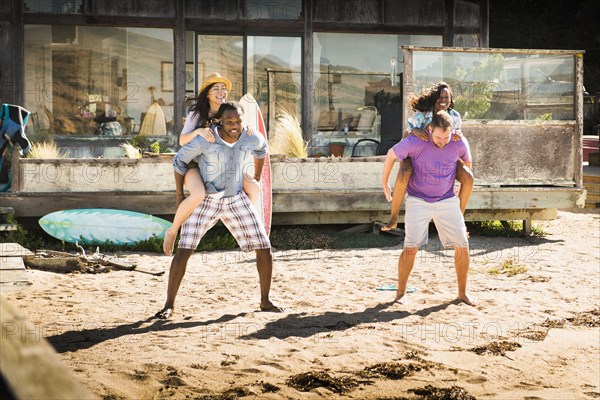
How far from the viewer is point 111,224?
11219 millimetres

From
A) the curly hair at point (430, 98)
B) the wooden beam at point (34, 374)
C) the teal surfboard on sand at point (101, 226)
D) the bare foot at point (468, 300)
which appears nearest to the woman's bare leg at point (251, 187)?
the curly hair at point (430, 98)

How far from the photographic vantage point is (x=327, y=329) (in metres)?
7.18

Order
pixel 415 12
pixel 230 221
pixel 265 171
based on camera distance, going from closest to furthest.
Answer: pixel 230 221 < pixel 265 171 < pixel 415 12

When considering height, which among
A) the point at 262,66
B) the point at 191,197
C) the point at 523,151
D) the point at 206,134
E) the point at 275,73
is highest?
the point at 262,66

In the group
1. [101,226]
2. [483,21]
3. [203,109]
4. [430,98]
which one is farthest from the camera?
[483,21]

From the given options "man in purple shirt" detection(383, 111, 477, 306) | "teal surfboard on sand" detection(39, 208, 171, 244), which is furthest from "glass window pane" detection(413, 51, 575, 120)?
"man in purple shirt" detection(383, 111, 477, 306)

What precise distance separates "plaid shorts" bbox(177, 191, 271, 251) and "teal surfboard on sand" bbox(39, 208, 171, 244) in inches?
163

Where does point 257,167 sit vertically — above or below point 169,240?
above

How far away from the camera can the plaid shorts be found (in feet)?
23.7

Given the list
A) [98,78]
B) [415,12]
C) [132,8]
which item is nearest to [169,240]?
[98,78]

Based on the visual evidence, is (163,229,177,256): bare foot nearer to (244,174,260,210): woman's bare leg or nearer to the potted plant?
(244,174,260,210): woman's bare leg

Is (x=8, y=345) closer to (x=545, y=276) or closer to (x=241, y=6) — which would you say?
(x=545, y=276)

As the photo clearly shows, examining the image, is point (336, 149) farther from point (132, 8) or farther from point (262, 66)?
point (132, 8)

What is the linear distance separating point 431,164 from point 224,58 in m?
8.49
